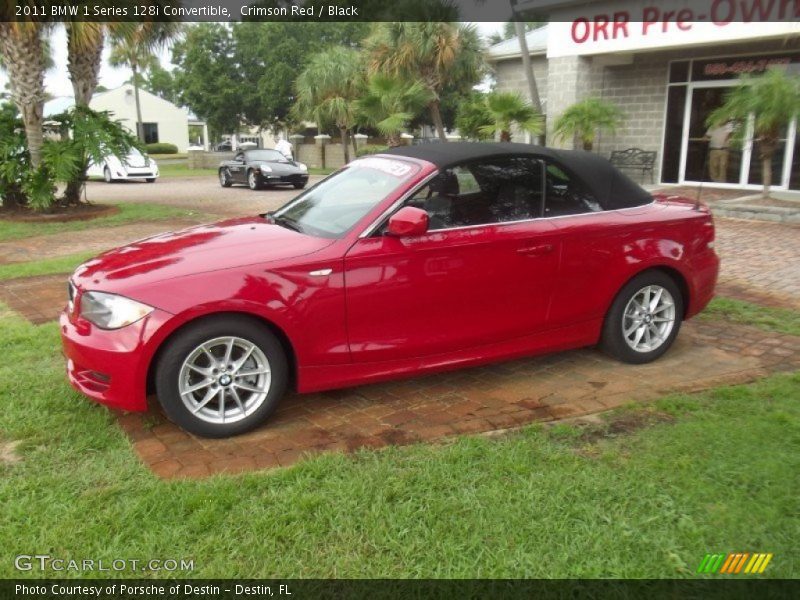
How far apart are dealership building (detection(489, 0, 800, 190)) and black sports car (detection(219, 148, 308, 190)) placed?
8.00 meters

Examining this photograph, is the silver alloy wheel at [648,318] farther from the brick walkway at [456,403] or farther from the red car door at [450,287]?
the red car door at [450,287]

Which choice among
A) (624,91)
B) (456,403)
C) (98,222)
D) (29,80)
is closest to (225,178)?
(29,80)

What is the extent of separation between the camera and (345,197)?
14.8 ft

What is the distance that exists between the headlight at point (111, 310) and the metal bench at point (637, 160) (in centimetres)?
1499


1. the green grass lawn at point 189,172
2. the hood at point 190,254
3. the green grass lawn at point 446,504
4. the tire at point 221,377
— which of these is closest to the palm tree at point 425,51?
the green grass lawn at point 189,172

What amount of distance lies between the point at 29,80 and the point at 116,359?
39.2 ft

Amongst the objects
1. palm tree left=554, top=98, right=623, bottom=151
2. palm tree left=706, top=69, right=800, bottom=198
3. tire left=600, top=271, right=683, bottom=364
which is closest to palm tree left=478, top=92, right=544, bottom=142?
palm tree left=554, top=98, right=623, bottom=151

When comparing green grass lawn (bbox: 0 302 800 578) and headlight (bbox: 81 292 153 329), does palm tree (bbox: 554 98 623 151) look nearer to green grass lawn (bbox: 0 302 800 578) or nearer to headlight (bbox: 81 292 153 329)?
green grass lawn (bbox: 0 302 800 578)

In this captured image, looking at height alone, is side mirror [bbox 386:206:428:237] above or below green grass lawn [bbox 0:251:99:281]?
above

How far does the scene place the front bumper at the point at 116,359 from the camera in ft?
11.5

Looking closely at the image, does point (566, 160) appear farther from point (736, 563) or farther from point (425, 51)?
point (425, 51)

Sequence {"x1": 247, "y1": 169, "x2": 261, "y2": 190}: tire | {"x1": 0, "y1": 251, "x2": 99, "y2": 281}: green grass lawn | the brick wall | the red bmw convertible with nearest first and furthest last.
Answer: the red bmw convertible < {"x1": 0, "y1": 251, "x2": 99, "y2": 281}: green grass lawn < the brick wall < {"x1": 247, "y1": 169, "x2": 261, "y2": 190}: tire

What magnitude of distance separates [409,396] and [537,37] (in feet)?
67.7

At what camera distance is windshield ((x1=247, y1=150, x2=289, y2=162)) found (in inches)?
849
